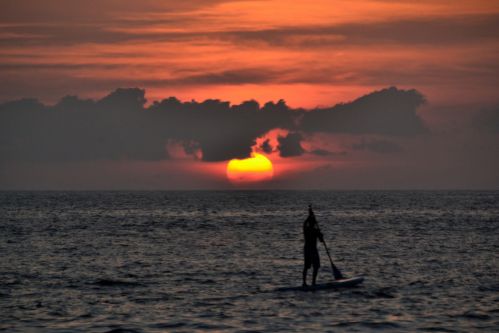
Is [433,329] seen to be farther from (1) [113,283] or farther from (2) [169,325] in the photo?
(1) [113,283]

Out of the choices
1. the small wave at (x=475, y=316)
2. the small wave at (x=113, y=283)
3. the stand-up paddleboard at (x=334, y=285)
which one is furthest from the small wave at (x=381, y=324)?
the small wave at (x=113, y=283)

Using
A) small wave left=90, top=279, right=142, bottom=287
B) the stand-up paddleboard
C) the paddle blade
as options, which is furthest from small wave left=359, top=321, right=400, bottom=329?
small wave left=90, top=279, right=142, bottom=287

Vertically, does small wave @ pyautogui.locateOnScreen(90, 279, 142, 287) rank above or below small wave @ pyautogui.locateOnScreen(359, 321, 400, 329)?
below

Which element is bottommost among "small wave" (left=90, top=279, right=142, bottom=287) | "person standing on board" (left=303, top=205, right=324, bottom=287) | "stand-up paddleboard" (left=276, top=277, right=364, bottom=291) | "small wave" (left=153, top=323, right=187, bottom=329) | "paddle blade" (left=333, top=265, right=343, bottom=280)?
"small wave" (left=90, top=279, right=142, bottom=287)

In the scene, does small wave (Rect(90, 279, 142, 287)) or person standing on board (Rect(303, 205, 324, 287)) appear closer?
person standing on board (Rect(303, 205, 324, 287))

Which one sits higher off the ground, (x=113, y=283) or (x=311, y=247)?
(x=311, y=247)

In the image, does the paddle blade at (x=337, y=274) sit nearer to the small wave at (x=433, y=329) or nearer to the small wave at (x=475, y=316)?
the small wave at (x=475, y=316)

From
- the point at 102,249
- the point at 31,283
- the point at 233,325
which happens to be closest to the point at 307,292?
the point at 233,325

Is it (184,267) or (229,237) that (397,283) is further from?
(229,237)

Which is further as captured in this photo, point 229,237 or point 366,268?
point 229,237

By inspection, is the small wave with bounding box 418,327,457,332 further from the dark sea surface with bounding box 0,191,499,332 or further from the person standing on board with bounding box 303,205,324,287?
the person standing on board with bounding box 303,205,324,287

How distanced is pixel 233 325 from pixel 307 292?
5.22m

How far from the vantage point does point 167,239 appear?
41.1 metres

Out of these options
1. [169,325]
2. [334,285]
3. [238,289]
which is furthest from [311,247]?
[169,325]
